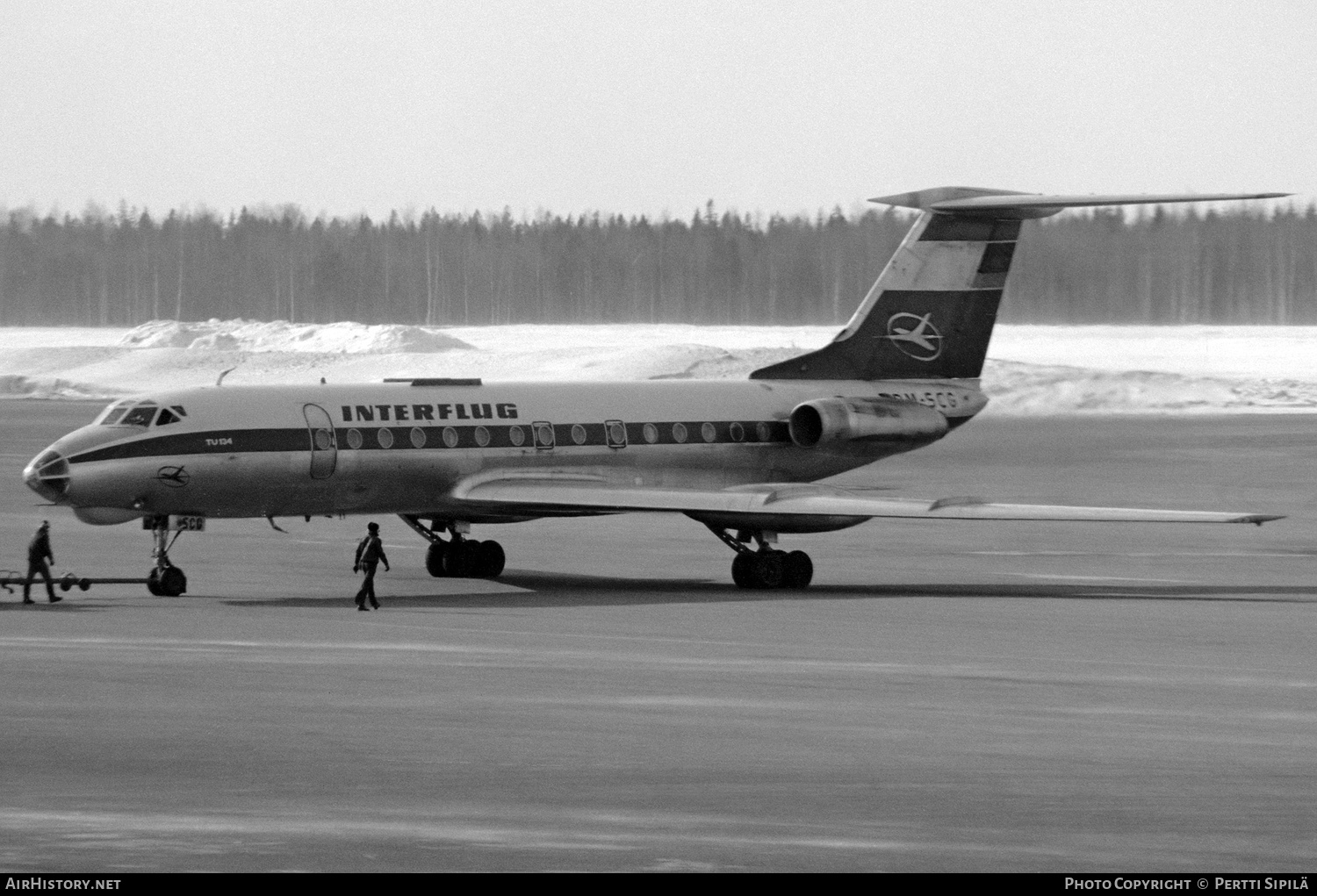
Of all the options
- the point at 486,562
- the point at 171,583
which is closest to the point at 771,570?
the point at 486,562

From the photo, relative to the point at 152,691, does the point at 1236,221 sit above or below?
above

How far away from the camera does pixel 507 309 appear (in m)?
155

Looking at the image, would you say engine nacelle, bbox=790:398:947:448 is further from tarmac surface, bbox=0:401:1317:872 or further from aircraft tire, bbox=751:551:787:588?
aircraft tire, bbox=751:551:787:588

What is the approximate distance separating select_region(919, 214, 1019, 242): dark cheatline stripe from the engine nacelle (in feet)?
8.89

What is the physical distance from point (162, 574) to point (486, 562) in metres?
5.15

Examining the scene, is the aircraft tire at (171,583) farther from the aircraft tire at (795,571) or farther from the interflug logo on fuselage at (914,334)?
the interflug logo on fuselage at (914,334)

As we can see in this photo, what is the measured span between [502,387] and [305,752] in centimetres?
1551

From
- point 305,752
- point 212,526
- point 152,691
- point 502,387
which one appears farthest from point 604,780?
point 212,526

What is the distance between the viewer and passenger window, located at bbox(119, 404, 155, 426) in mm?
28000

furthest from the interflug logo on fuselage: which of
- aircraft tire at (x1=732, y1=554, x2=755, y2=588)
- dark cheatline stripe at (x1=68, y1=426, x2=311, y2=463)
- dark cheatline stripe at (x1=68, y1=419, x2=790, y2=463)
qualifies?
dark cheatline stripe at (x1=68, y1=426, x2=311, y2=463)

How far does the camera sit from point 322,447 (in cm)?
2881

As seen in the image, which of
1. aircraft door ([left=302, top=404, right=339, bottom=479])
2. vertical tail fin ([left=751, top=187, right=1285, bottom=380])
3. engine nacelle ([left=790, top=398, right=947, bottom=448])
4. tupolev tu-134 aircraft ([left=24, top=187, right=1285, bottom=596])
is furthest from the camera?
vertical tail fin ([left=751, top=187, right=1285, bottom=380])

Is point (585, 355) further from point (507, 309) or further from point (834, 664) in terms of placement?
point (834, 664)

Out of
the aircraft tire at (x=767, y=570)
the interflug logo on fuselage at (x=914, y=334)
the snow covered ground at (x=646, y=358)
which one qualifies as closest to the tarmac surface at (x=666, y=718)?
the aircraft tire at (x=767, y=570)
